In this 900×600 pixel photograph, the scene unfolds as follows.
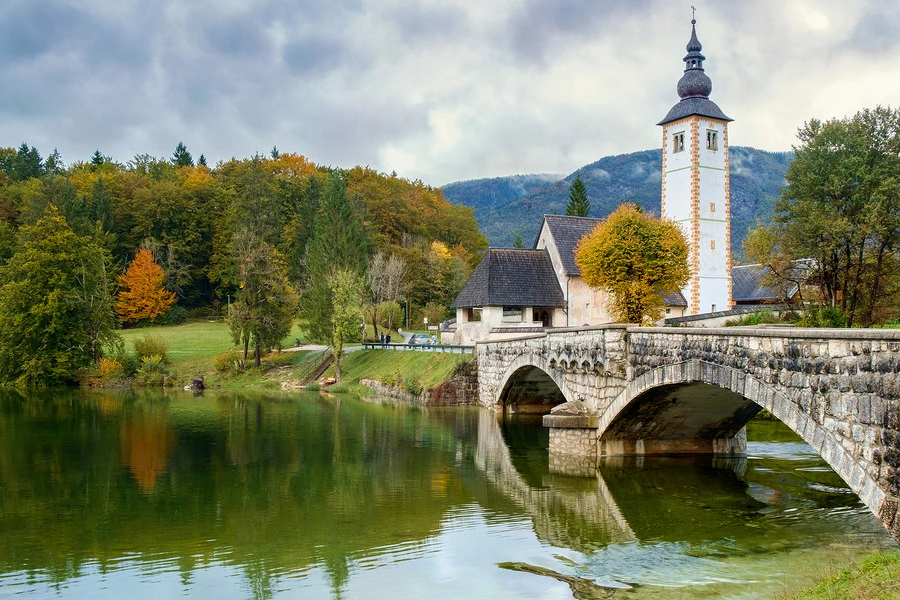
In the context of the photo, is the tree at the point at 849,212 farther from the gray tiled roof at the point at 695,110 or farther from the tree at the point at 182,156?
the tree at the point at 182,156

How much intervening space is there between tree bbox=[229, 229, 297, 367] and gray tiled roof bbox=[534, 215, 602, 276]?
19.5 m

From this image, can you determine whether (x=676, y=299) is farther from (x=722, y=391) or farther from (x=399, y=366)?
(x=722, y=391)

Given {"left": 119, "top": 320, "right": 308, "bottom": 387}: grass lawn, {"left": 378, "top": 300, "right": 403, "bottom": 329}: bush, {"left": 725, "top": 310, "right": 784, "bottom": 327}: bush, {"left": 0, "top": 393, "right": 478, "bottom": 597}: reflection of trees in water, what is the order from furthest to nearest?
{"left": 378, "top": 300, "right": 403, "bottom": 329}: bush
{"left": 119, "top": 320, "right": 308, "bottom": 387}: grass lawn
{"left": 725, "top": 310, "right": 784, "bottom": 327}: bush
{"left": 0, "top": 393, "right": 478, "bottom": 597}: reflection of trees in water

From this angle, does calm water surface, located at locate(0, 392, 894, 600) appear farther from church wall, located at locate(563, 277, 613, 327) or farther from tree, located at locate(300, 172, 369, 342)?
tree, located at locate(300, 172, 369, 342)

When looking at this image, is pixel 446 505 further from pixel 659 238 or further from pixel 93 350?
pixel 93 350

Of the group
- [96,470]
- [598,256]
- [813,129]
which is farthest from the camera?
[598,256]

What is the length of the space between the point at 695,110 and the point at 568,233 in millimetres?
11720

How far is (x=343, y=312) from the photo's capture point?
168ft

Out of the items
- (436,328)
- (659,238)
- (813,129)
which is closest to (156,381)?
(436,328)

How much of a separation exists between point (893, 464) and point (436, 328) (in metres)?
58.0

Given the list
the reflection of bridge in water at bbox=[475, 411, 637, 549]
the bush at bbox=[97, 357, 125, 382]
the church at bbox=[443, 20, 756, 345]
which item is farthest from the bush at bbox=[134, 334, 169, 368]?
the reflection of bridge in water at bbox=[475, 411, 637, 549]

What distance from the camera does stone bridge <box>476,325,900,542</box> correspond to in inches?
457

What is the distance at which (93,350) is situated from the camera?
5503 cm

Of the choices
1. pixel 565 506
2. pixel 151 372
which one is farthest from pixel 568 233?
pixel 565 506
